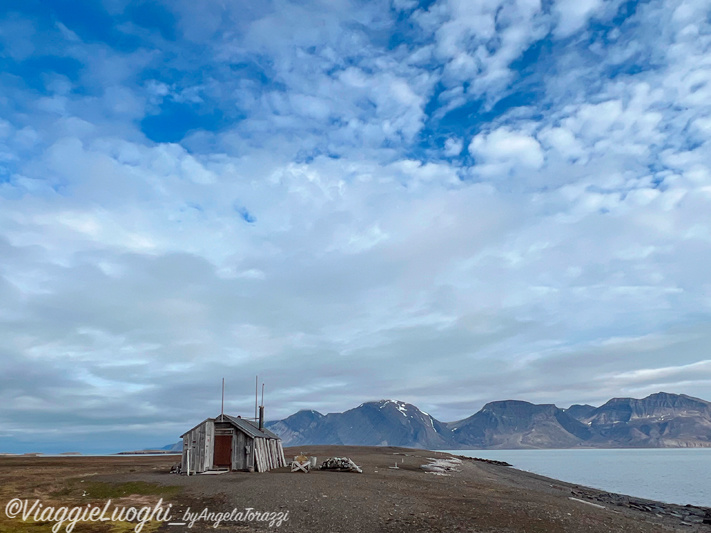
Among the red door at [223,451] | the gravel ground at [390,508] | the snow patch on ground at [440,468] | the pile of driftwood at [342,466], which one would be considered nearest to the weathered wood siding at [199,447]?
the red door at [223,451]

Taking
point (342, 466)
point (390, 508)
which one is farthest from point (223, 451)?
point (390, 508)

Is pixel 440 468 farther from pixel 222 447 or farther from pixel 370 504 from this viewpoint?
pixel 370 504

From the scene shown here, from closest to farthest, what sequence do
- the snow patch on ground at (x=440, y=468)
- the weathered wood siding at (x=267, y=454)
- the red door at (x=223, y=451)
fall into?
1. the red door at (x=223, y=451)
2. the weathered wood siding at (x=267, y=454)
3. the snow patch on ground at (x=440, y=468)

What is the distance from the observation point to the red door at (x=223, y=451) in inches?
1730

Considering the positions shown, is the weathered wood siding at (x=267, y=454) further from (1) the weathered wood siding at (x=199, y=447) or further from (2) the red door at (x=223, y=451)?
(1) the weathered wood siding at (x=199, y=447)

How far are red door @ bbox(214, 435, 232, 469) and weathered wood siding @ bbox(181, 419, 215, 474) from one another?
546mm

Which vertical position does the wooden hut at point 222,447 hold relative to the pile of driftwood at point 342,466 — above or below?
above

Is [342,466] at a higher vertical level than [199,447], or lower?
lower

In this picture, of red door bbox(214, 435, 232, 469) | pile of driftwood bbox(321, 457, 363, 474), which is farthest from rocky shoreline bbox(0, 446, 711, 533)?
pile of driftwood bbox(321, 457, 363, 474)

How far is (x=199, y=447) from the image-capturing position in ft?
140

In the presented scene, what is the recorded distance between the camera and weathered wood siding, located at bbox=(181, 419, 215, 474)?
42.1m

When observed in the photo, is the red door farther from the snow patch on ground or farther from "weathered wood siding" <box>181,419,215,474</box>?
the snow patch on ground

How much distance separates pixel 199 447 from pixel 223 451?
2.32 meters

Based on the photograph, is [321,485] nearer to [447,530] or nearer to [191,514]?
[191,514]
